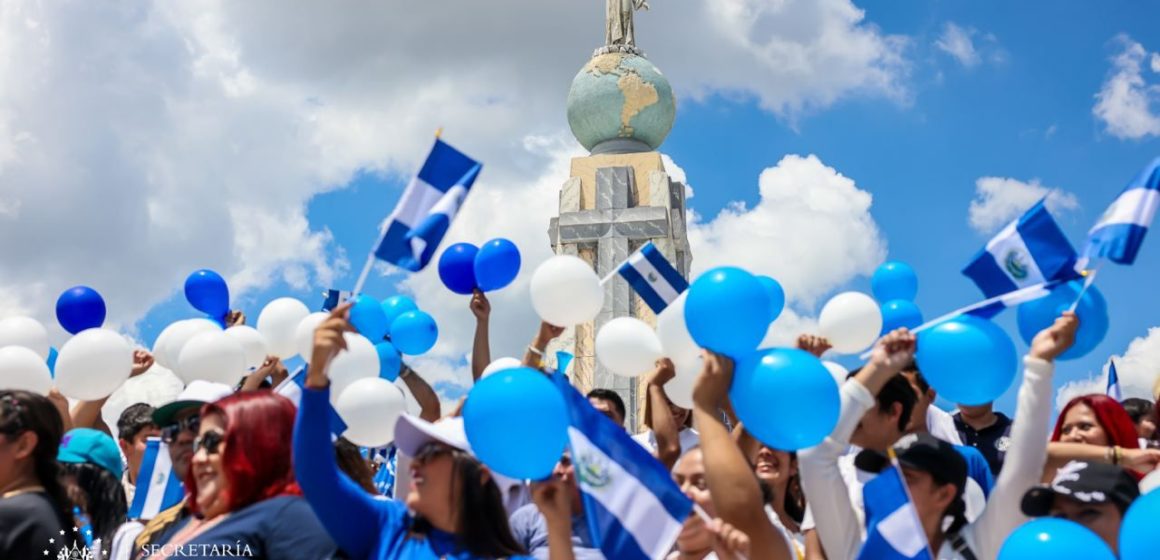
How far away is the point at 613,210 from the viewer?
14.3 metres

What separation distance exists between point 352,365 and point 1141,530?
11.2 feet

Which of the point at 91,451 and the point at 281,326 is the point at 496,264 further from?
the point at 91,451

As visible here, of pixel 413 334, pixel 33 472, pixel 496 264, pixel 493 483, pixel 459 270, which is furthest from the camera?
pixel 413 334

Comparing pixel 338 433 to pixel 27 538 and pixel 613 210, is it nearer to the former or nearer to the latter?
pixel 27 538

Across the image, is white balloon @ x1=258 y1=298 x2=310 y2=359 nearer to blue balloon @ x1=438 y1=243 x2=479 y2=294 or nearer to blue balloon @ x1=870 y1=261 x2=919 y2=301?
blue balloon @ x1=438 y1=243 x2=479 y2=294

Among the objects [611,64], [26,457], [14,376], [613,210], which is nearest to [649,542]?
[26,457]

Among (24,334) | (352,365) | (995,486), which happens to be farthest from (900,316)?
(24,334)

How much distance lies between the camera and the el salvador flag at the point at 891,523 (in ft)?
10.5

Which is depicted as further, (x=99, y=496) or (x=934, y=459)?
(x=99, y=496)

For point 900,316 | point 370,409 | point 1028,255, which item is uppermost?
point 900,316

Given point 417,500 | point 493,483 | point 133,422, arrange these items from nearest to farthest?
point 417,500 → point 493,483 → point 133,422

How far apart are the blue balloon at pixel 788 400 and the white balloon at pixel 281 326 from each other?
366 cm

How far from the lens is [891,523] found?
324 cm

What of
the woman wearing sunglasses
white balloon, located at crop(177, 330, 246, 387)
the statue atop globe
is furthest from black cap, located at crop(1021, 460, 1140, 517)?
the statue atop globe
